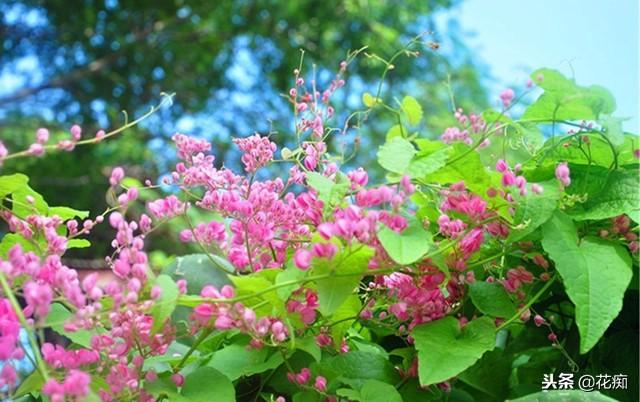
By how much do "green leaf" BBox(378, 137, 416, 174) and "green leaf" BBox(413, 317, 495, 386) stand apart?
0.09 m

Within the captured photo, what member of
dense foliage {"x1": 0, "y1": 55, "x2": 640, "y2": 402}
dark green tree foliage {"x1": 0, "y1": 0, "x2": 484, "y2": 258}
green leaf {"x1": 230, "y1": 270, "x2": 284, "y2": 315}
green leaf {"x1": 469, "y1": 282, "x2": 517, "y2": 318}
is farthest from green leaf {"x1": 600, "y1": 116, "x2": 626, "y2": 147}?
dark green tree foliage {"x1": 0, "y1": 0, "x2": 484, "y2": 258}

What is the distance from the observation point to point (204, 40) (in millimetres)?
5199

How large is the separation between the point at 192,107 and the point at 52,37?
1.03 meters

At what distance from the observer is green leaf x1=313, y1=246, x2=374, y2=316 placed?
1.26ft

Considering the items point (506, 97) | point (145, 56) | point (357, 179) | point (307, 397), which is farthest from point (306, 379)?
point (145, 56)

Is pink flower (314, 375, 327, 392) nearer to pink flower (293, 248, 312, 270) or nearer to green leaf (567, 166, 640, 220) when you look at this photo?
pink flower (293, 248, 312, 270)

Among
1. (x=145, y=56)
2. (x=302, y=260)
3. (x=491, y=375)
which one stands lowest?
(x=491, y=375)

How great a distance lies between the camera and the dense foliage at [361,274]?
1.24ft

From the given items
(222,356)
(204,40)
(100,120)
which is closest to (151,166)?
(100,120)

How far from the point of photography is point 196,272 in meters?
0.60

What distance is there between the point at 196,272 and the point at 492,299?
0.24 meters

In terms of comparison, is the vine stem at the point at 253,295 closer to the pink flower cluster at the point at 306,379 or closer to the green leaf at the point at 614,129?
the pink flower cluster at the point at 306,379

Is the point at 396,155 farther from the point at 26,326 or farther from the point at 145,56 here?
the point at 145,56

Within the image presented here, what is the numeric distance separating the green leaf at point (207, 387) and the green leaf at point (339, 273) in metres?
0.06
